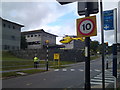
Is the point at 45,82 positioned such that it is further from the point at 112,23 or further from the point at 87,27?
the point at 87,27

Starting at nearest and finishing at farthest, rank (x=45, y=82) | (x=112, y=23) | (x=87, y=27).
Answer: (x=87, y=27), (x=112, y=23), (x=45, y=82)

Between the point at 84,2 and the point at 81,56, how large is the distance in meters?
36.9

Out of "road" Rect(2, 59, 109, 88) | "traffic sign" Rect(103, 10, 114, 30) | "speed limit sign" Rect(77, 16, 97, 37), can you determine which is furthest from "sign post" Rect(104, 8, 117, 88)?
"road" Rect(2, 59, 109, 88)

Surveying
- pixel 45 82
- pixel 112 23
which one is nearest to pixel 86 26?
pixel 112 23

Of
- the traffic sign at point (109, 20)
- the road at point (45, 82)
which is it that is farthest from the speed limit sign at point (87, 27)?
the road at point (45, 82)

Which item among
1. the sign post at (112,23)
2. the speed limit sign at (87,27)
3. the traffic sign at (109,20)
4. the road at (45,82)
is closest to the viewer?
the speed limit sign at (87,27)

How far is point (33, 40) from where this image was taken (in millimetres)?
66312

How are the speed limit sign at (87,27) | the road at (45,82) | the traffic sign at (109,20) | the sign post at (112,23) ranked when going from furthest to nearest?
the road at (45,82) < the traffic sign at (109,20) < the sign post at (112,23) < the speed limit sign at (87,27)

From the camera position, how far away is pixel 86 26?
389 centimetres

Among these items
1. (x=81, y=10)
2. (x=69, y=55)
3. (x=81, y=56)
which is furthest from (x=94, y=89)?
(x=81, y=56)

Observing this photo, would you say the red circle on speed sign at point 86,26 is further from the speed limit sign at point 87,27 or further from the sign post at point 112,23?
the sign post at point 112,23

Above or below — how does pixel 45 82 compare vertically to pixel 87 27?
below

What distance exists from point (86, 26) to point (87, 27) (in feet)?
0.12

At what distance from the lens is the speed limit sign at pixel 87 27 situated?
380 cm
